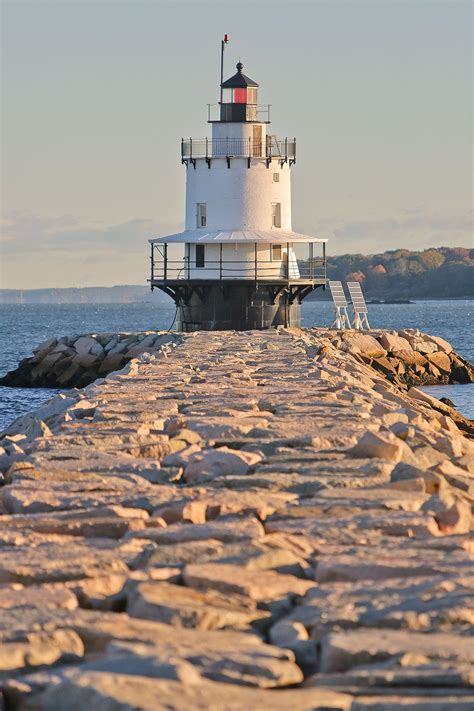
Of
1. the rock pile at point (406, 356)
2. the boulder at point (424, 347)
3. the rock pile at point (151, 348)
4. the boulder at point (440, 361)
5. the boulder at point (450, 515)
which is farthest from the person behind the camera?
the boulder at point (424, 347)

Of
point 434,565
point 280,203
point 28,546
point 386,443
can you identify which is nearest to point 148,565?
point 28,546

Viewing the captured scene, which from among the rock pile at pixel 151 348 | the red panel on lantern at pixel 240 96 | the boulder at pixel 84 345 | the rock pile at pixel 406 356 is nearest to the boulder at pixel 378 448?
the rock pile at pixel 406 356

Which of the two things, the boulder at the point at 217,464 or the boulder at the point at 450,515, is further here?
the boulder at the point at 217,464

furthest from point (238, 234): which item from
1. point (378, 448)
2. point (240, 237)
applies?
point (378, 448)

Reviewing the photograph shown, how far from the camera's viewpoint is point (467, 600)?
12.7ft

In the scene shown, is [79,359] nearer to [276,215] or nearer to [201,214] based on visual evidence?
[201,214]

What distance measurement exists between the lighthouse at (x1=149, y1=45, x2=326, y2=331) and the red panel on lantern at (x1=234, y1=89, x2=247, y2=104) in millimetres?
20

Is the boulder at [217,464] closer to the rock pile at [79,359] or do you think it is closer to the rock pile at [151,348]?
the rock pile at [151,348]

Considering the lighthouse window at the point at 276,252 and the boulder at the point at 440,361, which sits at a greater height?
the lighthouse window at the point at 276,252

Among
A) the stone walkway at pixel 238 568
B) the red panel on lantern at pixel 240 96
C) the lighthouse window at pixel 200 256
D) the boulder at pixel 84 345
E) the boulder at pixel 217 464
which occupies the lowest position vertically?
the boulder at pixel 84 345

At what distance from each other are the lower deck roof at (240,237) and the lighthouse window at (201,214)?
0.21 meters

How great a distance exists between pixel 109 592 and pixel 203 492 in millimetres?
1569

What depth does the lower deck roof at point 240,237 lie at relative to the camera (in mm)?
31344

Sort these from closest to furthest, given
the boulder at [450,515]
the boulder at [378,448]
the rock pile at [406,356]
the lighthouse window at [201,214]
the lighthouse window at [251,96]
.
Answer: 1. the boulder at [450,515]
2. the boulder at [378,448]
3. the rock pile at [406,356]
4. the lighthouse window at [251,96]
5. the lighthouse window at [201,214]
